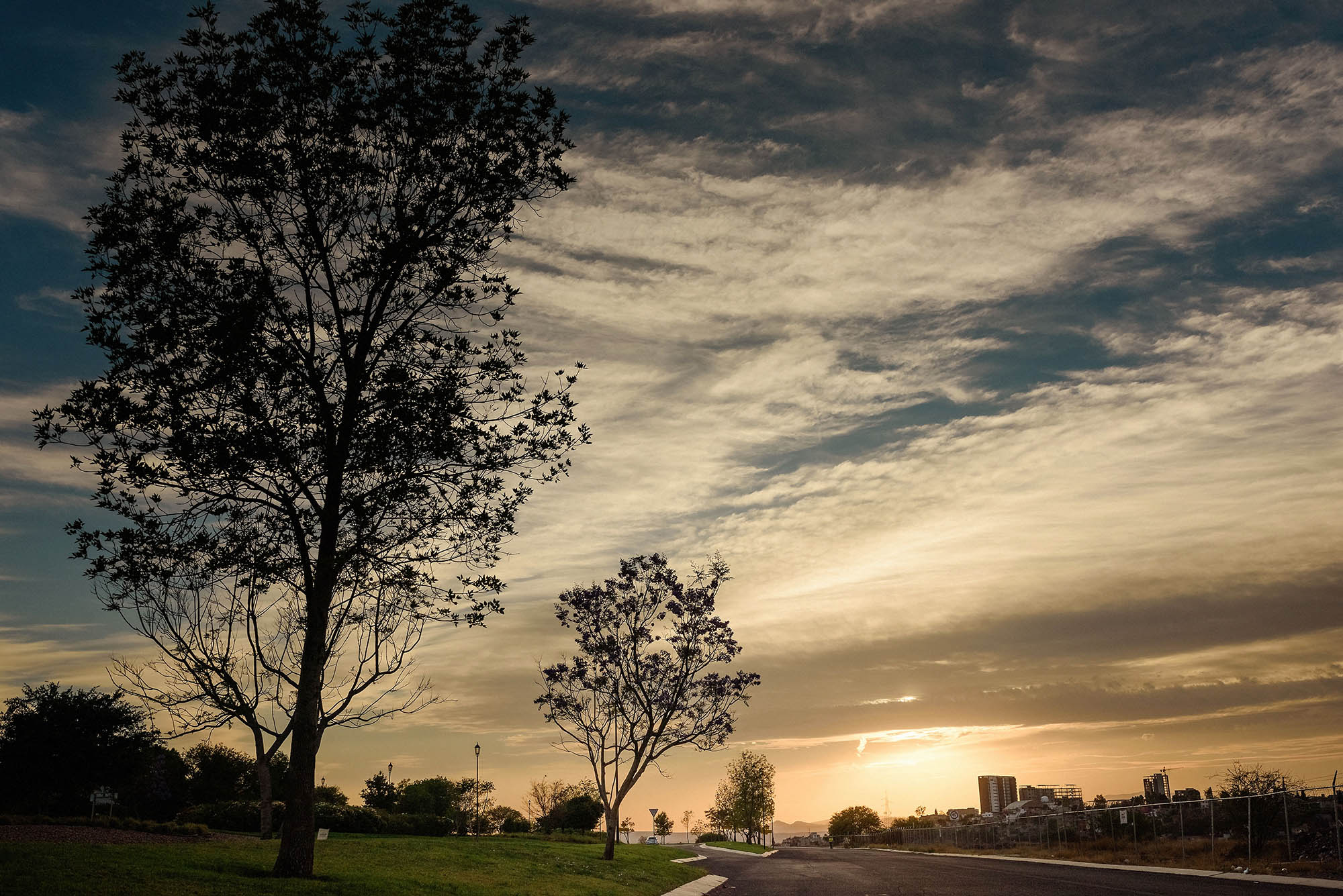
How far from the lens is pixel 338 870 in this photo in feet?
64.8

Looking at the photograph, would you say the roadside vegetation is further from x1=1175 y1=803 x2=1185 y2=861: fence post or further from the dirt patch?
the dirt patch

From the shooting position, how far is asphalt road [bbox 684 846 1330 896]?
2294cm

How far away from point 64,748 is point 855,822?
A: 12330 cm

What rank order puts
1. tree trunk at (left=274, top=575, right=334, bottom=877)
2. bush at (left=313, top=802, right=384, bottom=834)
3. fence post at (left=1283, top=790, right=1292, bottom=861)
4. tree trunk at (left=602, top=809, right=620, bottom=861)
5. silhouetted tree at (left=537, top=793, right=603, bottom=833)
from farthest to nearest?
silhouetted tree at (left=537, top=793, right=603, bottom=833), bush at (left=313, top=802, right=384, bottom=834), tree trunk at (left=602, top=809, right=620, bottom=861), fence post at (left=1283, top=790, right=1292, bottom=861), tree trunk at (left=274, top=575, right=334, bottom=877)

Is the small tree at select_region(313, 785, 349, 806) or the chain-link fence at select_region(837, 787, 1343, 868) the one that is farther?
the small tree at select_region(313, 785, 349, 806)

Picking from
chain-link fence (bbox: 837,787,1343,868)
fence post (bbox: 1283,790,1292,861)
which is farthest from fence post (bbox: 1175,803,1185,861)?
fence post (bbox: 1283,790,1292,861)

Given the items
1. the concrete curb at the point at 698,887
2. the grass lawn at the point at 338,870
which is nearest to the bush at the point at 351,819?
the grass lawn at the point at 338,870

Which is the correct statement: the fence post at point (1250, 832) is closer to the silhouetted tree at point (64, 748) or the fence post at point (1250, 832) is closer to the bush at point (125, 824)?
the bush at point (125, 824)

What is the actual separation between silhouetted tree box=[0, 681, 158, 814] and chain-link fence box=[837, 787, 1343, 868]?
53523 millimetres

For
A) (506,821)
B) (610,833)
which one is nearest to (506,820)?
(506,821)

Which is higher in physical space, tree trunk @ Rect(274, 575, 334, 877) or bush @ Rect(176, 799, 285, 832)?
tree trunk @ Rect(274, 575, 334, 877)

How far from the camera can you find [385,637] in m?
21.7

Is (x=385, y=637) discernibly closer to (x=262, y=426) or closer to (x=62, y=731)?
(x=262, y=426)

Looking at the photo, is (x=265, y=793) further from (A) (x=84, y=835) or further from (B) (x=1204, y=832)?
(B) (x=1204, y=832)
